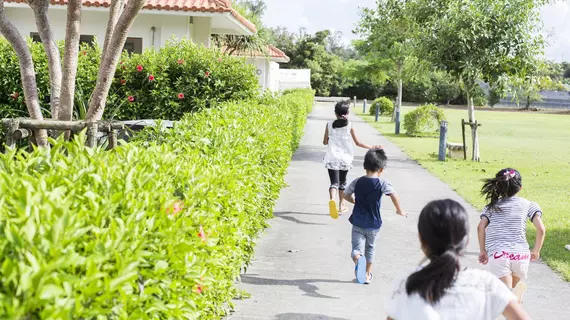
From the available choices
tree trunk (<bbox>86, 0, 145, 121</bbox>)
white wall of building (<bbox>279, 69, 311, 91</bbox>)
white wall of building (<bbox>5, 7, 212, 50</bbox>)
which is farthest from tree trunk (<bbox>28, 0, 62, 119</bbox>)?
white wall of building (<bbox>279, 69, 311, 91</bbox>)

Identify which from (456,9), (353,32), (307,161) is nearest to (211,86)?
(307,161)

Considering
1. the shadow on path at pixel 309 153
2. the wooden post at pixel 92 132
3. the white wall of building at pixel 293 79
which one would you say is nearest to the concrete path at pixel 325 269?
the wooden post at pixel 92 132

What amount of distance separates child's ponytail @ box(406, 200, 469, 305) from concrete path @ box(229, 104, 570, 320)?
26 cm

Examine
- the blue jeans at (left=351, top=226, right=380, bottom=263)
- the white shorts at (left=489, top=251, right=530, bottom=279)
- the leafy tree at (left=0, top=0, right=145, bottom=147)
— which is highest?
the leafy tree at (left=0, top=0, right=145, bottom=147)

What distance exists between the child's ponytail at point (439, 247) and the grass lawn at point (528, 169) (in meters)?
4.83

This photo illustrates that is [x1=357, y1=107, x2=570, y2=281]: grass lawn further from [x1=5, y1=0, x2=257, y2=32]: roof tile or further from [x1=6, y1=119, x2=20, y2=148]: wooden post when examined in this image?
[x1=5, y1=0, x2=257, y2=32]: roof tile

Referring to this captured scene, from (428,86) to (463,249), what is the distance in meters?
77.0

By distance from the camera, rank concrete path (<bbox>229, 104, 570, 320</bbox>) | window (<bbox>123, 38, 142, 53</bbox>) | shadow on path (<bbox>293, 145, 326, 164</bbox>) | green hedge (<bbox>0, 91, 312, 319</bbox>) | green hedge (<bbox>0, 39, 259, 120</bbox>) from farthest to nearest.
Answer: shadow on path (<bbox>293, 145, 326, 164</bbox>) < window (<bbox>123, 38, 142, 53</bbox>) < green hedge (<bbox>0, 39, 259, 120</bbox>) < concrete path (<bbox>229, 104, 570, 320</bbox>) < green hedge (<bbox>0, 91, 312, 319</bbox>)

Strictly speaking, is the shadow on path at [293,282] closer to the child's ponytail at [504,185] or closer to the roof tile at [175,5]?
the child's ponytail at [504,185]

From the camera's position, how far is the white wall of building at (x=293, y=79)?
66.6 meters

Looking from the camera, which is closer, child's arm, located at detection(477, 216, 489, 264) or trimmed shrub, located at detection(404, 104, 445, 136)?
child's arm, located at detection(477, 216, 489, 264)

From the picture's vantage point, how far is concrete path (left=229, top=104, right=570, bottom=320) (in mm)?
5867

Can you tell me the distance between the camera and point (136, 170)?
3.95 meters

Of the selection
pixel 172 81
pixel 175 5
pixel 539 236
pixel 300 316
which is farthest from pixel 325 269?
pixel 175 5
